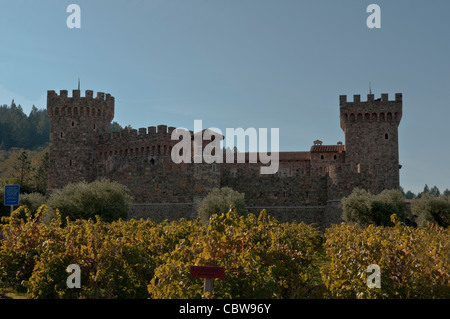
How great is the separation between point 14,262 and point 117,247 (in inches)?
151

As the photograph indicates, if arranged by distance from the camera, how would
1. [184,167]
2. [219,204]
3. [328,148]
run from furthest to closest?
[328,148]
[184,167]
[219,204]

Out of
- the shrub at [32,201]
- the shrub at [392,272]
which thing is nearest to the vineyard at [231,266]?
the shrub at [392,272]

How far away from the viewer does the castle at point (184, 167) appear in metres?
34.1

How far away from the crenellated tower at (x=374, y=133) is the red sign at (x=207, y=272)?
3545 centimetres

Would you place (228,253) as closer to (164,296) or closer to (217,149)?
(164,296)

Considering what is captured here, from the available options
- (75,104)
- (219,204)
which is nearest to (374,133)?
(219,204)

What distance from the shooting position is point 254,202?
34.8 meters

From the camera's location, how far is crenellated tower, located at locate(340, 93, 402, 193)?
134 ft

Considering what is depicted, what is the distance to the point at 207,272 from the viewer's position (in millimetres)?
7230

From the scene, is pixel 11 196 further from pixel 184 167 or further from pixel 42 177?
pixel 42 177

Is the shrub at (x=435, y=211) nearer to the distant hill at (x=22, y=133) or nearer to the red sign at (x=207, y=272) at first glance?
the red sign at (x=207, y=272)

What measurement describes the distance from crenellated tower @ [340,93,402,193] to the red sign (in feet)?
116

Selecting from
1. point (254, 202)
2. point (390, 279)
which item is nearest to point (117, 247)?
point (390, 279)

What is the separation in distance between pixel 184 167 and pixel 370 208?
48.0ft
